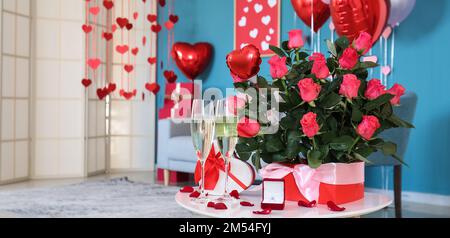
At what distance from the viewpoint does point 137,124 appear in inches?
216

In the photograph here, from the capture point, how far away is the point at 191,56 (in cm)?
496

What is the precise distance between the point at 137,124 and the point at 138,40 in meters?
0.88

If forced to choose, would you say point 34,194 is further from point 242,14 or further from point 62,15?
point 242,14

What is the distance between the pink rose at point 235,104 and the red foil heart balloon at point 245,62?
67 mm

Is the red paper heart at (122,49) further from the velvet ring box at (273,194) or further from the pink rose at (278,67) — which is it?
the velvet ring box at (273,194)

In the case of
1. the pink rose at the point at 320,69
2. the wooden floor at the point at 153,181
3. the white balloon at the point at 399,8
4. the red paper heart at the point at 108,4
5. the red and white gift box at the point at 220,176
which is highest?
the red paper heart at the point at 108,4

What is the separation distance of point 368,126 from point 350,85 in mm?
107

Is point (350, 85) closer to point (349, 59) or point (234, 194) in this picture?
point (349, 59)

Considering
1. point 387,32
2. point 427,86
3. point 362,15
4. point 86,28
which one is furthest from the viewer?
point 86,28

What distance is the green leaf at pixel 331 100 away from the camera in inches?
50.5

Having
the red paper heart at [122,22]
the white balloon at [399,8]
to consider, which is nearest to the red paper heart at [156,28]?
the red paper heart at [122,22]

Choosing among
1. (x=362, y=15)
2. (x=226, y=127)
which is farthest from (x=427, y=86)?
(x=226, y=127)
